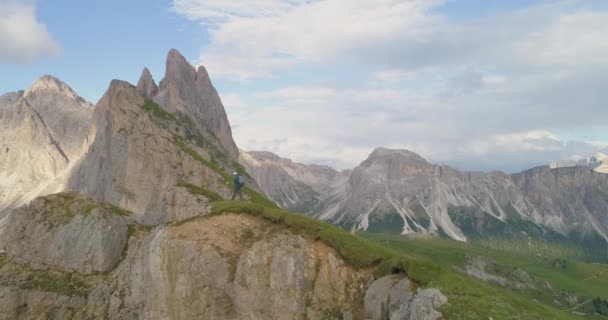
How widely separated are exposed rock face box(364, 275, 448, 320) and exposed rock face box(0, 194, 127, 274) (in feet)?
126

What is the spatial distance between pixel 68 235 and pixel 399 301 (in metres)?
47.2

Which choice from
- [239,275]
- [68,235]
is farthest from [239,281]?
[68,235]

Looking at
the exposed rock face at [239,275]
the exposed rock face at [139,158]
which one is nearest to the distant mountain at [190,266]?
the exposed rock face at [239,275]

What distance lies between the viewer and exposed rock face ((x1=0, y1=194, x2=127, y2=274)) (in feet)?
191

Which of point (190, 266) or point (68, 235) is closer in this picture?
point (190, 266)

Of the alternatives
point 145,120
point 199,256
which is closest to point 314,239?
point 199,256

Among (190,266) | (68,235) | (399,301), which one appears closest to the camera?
(399,301)

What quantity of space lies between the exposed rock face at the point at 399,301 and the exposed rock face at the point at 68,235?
126 ft

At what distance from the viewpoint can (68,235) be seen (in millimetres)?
60625

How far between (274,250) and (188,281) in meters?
7.21

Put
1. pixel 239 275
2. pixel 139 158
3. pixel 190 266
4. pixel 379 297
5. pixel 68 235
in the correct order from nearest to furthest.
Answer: pixel 379 297, pixel 239 275, pixel 190 266, pixel 68 235, pixel 139 158

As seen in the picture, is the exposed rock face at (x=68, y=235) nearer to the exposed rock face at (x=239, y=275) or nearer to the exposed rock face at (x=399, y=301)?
the exposed rock face at (x=239, y=275)

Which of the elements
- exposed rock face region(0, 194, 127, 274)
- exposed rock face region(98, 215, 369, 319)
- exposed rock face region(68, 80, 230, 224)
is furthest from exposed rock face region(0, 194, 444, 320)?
exposed rock face region(68, 80, 230, 224)

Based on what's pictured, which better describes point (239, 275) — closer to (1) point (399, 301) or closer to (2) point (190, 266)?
A: (2) point (190, 266)
